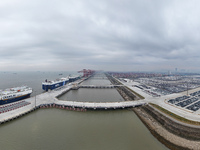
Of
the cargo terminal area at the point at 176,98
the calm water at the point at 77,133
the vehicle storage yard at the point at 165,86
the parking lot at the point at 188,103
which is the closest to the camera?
the calm water at the point at 77,133

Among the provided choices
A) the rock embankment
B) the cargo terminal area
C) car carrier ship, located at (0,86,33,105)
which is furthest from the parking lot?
car carrier ship, located at (0,86,33,105)

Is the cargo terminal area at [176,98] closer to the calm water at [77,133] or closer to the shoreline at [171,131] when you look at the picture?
the shoreline at [171,131]

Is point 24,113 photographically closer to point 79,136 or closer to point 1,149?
point 1,149

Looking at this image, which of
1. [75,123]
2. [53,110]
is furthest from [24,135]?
[53,110]

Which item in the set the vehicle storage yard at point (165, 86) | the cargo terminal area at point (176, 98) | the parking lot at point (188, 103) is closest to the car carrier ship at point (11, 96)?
the cargo terminal area at point (176, 98)

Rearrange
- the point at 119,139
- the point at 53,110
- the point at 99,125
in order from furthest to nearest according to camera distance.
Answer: the point at 53,110, the point at 99,125, the point at 119,139

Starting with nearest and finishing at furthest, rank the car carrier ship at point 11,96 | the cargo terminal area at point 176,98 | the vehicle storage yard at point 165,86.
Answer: the cargo terminal area at point 176,98 → the car carrier ship at point 11,96 → the vehicle storage yard at point 165,86

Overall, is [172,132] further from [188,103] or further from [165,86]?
[165,86]

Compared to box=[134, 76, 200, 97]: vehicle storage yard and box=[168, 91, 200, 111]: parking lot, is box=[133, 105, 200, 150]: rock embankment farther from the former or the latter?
box=[134, 76, 200, 97]: vehicle storage yard
